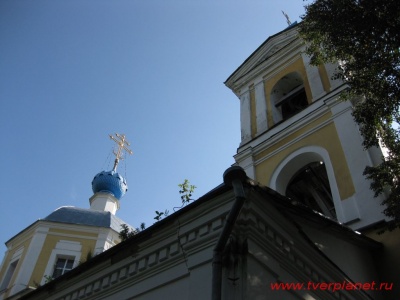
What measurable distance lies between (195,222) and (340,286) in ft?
6.70

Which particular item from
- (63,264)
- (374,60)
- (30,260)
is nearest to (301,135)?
(374,60)

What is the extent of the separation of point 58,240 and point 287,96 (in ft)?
37.9

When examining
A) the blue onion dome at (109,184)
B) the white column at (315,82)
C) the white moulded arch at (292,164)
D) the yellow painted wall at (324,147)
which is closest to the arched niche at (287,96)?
the white column at (315,82)

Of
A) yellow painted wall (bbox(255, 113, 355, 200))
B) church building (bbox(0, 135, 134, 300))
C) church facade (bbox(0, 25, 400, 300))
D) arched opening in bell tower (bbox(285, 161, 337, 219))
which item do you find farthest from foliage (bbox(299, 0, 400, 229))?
church building (bbox(0, 135, 134, 300))

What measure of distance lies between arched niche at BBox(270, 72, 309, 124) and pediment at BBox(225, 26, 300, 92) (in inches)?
37.7

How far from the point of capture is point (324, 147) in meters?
9.54

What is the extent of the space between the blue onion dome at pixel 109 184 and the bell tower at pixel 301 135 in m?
11.0

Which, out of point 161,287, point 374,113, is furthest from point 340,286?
point 374,113

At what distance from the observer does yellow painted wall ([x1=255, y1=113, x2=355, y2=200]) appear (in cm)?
848

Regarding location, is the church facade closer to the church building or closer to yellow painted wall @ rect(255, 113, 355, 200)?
yellow painted wall @ rect(255, 113, 355, 200)

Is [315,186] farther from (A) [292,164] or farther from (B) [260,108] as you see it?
(B) [260,108]

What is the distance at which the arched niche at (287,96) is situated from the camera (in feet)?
39.9

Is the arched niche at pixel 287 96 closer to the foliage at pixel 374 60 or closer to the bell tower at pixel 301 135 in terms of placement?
the bell tower at pixel 301 135

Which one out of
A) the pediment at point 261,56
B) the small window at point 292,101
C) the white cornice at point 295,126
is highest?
the pediment at point 261,56
